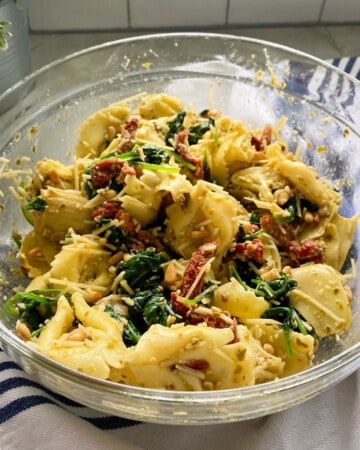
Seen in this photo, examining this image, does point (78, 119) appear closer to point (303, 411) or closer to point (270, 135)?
point (270, 135)

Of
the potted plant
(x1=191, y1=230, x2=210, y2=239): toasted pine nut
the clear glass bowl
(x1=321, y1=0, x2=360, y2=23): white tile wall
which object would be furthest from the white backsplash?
(x1=191, y1=230, x2=210, y2=239): toasted pine nut

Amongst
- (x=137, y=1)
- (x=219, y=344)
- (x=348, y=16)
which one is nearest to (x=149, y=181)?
(x=219, y=344)

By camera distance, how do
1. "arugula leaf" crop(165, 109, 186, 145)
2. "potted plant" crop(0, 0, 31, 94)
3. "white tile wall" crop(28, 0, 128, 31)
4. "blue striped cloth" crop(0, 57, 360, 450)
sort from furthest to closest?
"white tile wall" crop(28, 0, 128, 31)
"potted plant" crop(0, 0, 31, 94)
"arugula leaf" crop(165, 109, 186, 145)
"blue striped cloth" crop(0, 57, 360, 450)

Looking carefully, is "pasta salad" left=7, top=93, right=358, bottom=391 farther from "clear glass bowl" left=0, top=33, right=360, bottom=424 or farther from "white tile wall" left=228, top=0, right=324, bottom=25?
"white tile wall" left=228, top=0, right=324, bottom=25

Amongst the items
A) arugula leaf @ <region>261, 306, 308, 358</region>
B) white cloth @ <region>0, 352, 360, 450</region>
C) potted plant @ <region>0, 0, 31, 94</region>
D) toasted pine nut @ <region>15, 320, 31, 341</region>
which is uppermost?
potted plant @ <region>0, 0, 31, 94</region>

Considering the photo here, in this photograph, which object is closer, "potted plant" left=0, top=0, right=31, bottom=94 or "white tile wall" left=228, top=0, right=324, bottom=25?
"potted plant" left=0, top=0, right=31, bottom=94

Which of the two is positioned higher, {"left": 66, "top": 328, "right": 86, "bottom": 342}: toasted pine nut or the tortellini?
the tortellini

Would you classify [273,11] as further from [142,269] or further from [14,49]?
[142,269]
